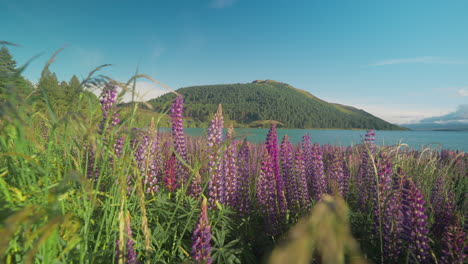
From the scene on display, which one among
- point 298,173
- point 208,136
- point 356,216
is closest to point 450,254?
point 356,216

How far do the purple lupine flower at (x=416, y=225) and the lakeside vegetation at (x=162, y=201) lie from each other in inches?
0.5

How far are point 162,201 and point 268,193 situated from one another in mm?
1754

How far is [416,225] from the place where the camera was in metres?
2.34

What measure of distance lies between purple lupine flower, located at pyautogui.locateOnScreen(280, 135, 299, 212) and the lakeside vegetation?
0.02m

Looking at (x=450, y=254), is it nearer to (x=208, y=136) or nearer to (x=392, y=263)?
(x=392, y=263)

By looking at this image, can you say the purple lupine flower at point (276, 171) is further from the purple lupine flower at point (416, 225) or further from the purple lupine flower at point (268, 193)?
the purple lupine flower at point (416, 225)

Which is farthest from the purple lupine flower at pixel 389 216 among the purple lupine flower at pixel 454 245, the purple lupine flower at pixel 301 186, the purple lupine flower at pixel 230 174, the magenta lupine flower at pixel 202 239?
the purple lupine flower at pixel 230 174

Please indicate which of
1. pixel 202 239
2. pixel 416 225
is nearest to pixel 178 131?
pixel 202 239

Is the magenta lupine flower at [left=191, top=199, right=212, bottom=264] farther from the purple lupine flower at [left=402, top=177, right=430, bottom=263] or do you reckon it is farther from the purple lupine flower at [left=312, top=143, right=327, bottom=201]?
the purple lupine flower at [left=312, top=143, right=327, bottom=201]

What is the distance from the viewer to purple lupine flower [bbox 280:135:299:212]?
4.13m

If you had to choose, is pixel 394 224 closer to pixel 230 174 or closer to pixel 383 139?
pixel 230 174

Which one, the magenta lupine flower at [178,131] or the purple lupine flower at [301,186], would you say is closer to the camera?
the purple lupine flower at [301,186]

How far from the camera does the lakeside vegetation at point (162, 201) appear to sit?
1124 mm

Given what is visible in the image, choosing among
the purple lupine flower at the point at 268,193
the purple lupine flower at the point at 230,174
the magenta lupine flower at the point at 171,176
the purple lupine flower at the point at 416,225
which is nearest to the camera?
the purple lupine flower at the point at 416,225
